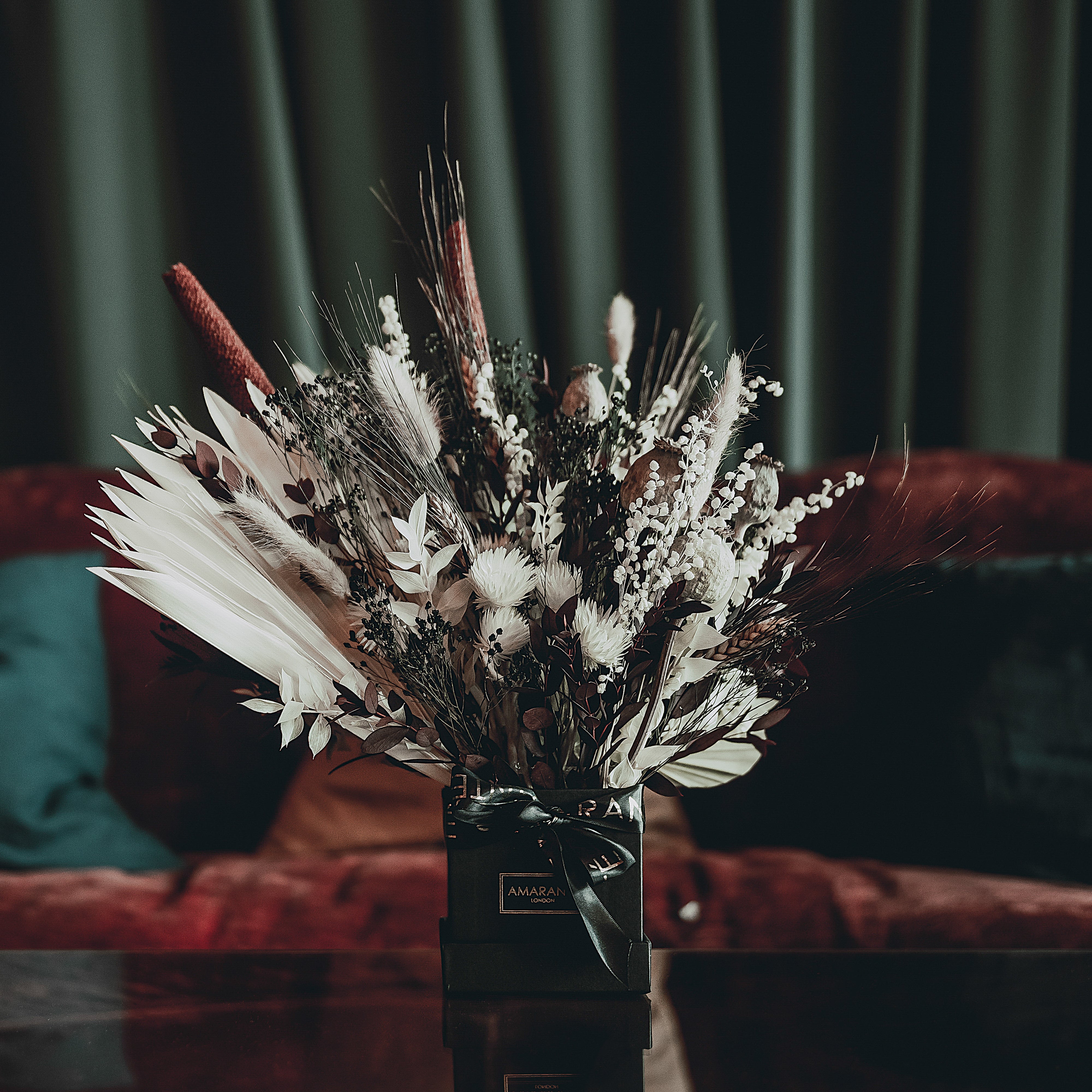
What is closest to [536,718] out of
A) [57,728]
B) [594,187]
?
[57,728]

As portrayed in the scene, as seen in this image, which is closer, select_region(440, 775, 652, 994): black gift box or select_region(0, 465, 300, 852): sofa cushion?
select_region(440, 775, 652, 994): black gift box

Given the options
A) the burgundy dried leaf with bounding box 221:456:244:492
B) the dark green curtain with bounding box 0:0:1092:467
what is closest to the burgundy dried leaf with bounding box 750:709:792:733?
the burgundy dried leaf with bounding box 221:456:244:492

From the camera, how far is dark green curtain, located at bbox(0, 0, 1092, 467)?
1710 millimetres

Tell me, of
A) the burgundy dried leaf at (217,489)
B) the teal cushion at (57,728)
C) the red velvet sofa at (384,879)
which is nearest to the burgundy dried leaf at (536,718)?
the burgundy dried leaf at (217,489)

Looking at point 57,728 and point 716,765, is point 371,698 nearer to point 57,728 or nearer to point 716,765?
point 716,765

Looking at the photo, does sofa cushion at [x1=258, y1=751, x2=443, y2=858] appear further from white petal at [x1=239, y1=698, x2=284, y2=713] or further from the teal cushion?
white petal at [x1=239, y1=698, x2=284, y2=713]

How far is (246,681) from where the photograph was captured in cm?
63

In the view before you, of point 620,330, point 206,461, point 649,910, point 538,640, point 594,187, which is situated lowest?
point 649,910

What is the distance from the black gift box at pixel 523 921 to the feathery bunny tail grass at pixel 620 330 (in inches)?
11.4

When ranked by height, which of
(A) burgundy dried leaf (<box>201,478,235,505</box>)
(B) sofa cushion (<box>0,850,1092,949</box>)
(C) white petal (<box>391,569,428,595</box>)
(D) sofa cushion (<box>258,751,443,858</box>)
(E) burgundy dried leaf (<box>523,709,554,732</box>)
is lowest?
(B) sofa cushion (<box>0,850,1092,949</box>)

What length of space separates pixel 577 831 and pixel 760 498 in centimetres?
23

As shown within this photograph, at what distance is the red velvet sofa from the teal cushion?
5 centimetres

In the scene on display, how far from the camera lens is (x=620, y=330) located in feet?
2.19

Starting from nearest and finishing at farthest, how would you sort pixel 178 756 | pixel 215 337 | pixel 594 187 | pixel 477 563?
pixel 477 563
pixel 215 337
pixel 178 756
pixel 594 187
